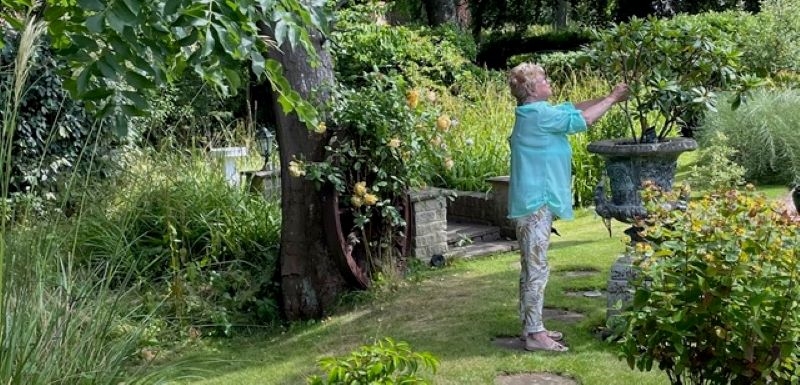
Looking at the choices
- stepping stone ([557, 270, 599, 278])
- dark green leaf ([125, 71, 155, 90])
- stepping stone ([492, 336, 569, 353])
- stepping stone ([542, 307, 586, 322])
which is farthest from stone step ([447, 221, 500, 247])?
dark green leaf ([125, 71, 155, 90])

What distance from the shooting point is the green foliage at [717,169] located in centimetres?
654

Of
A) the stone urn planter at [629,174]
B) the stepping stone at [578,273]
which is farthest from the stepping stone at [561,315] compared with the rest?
the stepping stone at [578,273]

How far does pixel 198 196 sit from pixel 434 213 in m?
1.99

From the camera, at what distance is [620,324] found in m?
3.97

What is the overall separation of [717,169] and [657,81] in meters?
2.37

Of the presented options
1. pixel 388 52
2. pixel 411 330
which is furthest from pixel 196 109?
pixel 411 330

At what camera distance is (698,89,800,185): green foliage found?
1079 centimetres

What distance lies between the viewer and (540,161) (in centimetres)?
523

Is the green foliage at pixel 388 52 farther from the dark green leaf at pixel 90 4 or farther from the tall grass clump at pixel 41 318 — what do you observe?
the dark green leaf at pixel 90 4

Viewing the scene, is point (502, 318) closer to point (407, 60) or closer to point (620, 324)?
point (620, 324)

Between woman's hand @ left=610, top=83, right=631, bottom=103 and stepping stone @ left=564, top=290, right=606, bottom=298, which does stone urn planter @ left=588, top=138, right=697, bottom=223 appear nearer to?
woman's hand @ left=610, top=83, right=631, bottom=103

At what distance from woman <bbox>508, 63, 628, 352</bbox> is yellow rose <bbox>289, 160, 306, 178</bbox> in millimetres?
1717

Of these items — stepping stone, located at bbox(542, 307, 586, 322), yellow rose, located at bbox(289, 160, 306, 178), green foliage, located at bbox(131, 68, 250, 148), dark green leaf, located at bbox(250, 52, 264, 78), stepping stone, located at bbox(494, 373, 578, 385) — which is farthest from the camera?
green foliage, located at bbox(131, 68, 250, 148)

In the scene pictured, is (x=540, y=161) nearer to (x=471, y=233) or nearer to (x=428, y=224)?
(x=428, y=224)
